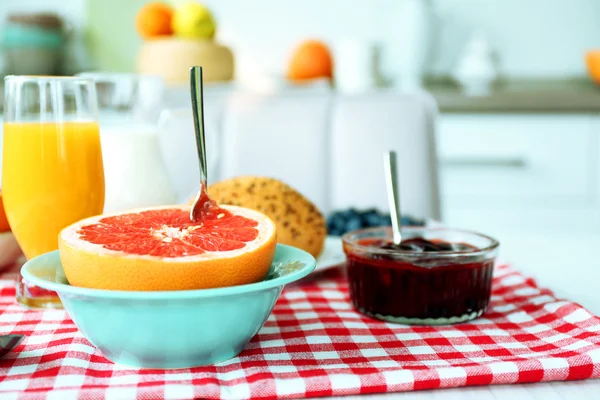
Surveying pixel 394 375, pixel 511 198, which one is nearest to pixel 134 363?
pixel 394 375

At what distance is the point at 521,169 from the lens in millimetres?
2355

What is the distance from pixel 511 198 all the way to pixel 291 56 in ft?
3.41

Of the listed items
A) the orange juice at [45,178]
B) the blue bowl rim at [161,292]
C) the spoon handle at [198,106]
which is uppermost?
the spoon handle at [198,106]

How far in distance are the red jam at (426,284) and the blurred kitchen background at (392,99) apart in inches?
13.3

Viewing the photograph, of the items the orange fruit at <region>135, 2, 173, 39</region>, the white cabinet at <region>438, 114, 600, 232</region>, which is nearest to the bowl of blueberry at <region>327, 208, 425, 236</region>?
the orange fruit at <region>135, 2, 173, 39</region>

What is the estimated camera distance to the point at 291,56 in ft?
9.07

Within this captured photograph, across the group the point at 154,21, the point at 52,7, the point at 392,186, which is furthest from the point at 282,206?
the point at 52,7

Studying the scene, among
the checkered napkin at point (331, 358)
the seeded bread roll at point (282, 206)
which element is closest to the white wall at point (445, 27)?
the seeded bread roll at point (282, 206)

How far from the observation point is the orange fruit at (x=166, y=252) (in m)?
0.51

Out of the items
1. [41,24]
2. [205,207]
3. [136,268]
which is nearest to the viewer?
[136,268]

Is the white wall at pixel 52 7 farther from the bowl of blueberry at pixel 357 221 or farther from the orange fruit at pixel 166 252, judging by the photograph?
the orange fruit at pixel 166 252

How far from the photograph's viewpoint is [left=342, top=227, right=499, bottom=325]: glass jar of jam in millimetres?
672

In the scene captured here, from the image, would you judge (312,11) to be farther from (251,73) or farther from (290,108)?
(290,108)

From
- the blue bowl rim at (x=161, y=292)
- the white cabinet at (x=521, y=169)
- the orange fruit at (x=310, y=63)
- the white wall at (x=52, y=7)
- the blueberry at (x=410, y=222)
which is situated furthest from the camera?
the white wall at (x=52, y=7)
